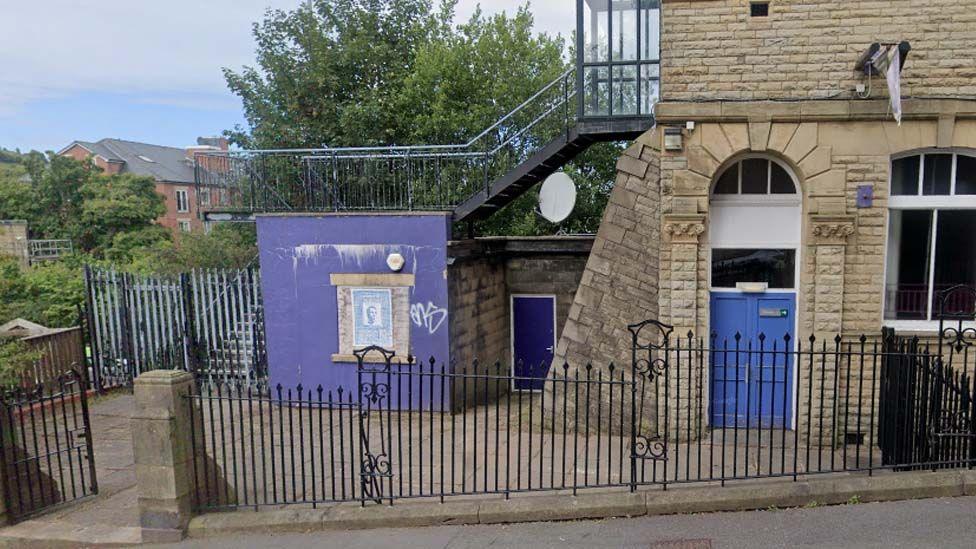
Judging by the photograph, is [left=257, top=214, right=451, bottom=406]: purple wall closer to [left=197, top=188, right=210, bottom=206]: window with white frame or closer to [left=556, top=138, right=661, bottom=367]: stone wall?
[left=197, top=188, right=210, bottom=206]: window with white frame

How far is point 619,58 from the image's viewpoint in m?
9.30

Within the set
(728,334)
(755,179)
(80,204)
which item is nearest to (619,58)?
(755,179)

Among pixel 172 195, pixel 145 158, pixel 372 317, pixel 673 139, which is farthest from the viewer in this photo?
pixel 145 158

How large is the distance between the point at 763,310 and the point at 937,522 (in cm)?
365

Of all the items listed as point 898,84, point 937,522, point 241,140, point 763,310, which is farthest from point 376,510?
point 241,140

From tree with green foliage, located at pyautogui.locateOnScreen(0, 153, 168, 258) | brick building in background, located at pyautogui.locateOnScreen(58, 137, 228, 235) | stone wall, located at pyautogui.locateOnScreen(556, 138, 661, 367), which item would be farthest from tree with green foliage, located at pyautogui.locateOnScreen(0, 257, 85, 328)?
brick building in background, located at pyautogui.locateOnScreen(58, 137, 228, 235)

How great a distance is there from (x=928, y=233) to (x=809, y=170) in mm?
1792

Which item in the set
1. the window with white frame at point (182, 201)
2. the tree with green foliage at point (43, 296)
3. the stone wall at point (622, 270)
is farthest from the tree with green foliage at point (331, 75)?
the window with white frame at point (182, 201)

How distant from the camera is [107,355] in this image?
41.3ft

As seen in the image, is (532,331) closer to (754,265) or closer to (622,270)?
(622,270)

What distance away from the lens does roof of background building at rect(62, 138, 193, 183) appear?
6091 centimetres

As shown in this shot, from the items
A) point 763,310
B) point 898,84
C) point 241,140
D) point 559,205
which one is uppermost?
point 241,140

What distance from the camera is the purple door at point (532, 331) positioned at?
40.3 ft

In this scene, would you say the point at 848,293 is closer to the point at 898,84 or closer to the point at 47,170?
the point at 898,84
